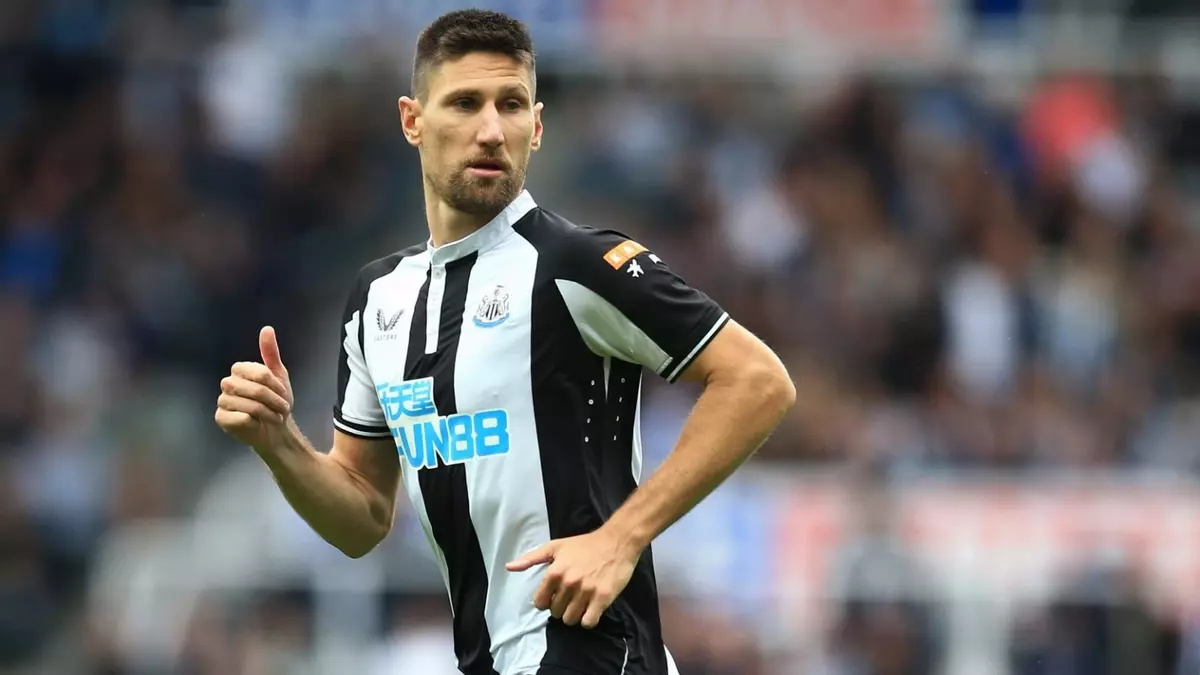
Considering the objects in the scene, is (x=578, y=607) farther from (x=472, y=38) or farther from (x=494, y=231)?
(x=472, y=38)

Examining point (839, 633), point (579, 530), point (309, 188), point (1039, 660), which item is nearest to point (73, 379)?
point (309, 188)

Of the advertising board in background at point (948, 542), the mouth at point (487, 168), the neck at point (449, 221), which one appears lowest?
the advertising board in background at point (948, 542)

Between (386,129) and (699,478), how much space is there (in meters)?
10.7

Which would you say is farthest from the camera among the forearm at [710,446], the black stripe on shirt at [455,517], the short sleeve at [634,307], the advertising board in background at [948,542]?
the advertising board in background at [948,542]

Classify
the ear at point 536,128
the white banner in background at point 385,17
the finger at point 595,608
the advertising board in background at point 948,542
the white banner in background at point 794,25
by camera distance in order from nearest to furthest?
the finger at point 595,608 → the ear at point 536,128 → the advertising board in background at point 948,542 → the white banner in background at point 385,17 → the white banner in background at point 794,25

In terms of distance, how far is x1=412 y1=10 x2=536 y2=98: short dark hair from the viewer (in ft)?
16.9

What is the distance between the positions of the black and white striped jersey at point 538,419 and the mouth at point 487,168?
15 cm

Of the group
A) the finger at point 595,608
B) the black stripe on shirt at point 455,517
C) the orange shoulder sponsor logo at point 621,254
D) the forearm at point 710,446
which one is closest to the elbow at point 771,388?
the forearm at point 710,446

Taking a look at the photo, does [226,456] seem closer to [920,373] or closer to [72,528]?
[72,528]

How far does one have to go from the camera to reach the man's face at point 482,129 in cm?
511

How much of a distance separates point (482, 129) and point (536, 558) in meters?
1.15

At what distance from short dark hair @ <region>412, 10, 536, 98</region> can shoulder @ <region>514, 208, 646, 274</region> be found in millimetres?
450

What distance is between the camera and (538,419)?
4.93 m

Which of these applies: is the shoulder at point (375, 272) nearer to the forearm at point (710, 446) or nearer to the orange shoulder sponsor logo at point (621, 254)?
the orange shoulder sponsor logo at point (621, 254)
